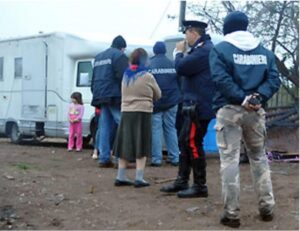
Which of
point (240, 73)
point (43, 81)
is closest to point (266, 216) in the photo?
point (240, 73)

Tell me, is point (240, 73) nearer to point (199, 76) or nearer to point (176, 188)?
point (199, 76)

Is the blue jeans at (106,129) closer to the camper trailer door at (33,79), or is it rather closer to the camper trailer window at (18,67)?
the camper trailer door at (33,79)

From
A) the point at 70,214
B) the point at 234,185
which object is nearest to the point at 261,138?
the point at 234,185

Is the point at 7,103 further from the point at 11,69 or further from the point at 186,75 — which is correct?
the point at 186,75

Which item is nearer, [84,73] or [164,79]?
[164,79]

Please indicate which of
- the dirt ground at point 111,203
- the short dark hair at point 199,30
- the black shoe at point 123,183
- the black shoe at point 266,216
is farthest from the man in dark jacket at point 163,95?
the black shoe at point 266,216

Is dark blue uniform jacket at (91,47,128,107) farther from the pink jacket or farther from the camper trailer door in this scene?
the camper trailer door

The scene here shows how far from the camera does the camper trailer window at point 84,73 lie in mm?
12920

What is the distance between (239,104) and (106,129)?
4.16 metres

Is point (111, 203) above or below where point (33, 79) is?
below

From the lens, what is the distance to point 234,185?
503 centimetres

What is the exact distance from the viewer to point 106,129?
8914mm

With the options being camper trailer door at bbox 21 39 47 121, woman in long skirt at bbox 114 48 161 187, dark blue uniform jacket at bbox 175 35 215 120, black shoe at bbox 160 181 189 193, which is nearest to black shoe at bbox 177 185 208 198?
black shoe at bbox 160 181 189 193

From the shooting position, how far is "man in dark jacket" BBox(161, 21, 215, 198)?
613 cm
